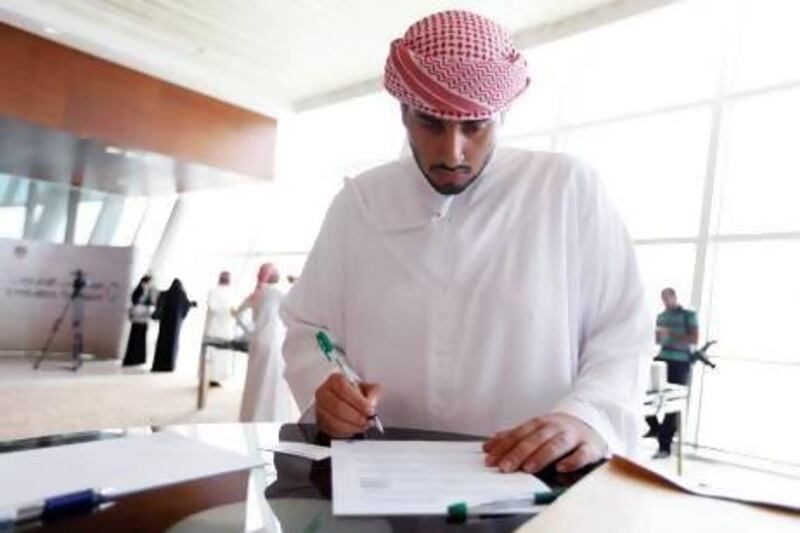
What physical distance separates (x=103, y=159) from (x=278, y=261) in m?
3.88

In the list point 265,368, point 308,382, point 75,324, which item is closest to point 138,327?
point 75,324

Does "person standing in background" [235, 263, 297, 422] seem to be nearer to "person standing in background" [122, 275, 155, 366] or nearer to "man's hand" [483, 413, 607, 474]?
"person standing in background" [122, 275, 155, 366]

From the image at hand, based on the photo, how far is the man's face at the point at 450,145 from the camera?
107 centimetres

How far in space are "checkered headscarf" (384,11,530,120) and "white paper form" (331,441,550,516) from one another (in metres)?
0.56

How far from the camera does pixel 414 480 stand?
79 centimetres

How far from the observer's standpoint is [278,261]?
9.45m

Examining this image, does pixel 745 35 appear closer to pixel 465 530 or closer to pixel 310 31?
pixel 310 31

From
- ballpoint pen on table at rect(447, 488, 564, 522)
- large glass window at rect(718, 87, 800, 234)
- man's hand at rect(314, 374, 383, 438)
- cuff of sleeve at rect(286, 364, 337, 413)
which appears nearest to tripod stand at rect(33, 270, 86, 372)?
cuff of sleeve at rect(286, 364, 337, 413)

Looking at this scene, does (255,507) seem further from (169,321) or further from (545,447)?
(169,321)

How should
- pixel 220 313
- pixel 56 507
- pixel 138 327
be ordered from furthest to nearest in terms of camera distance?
pixel 220 313, pixel 138 327, pixel 56 507

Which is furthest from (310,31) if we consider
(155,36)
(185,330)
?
(185,330)

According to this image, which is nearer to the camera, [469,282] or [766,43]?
[469,282]

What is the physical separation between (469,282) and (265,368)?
3.99m

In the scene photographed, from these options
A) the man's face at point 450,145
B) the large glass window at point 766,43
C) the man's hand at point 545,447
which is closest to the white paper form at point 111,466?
the man's hand at point 545,447
